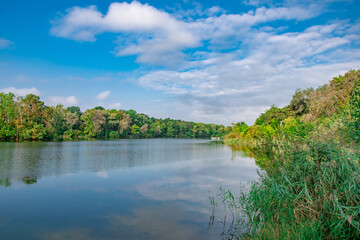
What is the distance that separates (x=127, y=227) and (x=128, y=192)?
145 inches

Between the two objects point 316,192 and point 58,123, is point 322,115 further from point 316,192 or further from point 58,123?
point 58,123

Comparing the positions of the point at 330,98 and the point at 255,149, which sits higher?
the point at 330,98

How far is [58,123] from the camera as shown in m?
55.4

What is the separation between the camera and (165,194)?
33.3 ft

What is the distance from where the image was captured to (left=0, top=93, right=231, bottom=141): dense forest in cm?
4581

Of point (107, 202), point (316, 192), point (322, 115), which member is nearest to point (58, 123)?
point (107, 202)

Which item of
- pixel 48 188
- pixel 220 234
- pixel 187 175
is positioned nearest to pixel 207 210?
pixel 220 234

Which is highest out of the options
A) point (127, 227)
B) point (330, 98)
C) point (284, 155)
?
point (330, 98)

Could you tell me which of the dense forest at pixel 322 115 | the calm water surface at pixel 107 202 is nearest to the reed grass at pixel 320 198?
the dense forest at pixel 322 115

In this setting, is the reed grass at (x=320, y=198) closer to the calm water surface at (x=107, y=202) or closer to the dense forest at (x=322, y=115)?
the dense forest at (x=322, y=115)

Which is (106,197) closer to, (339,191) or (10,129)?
(339,191)

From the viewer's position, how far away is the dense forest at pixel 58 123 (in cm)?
4581

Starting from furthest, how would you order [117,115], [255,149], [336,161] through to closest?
[117,115] < [255,149] < [336,161]

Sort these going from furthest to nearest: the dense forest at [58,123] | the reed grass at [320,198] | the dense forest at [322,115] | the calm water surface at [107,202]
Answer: the dense forest at [58,123], the calm water surface at [107,202], the dense forest at [322,115], the reed grass at [320,198]
